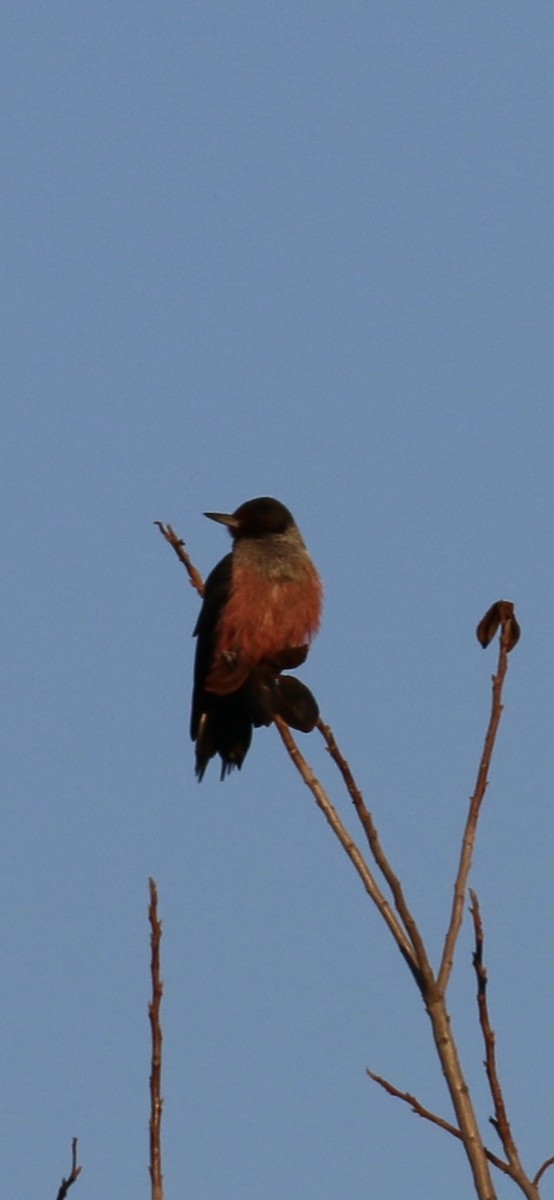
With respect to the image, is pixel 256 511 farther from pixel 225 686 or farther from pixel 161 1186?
pixel 161 1186

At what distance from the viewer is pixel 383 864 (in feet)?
11.3

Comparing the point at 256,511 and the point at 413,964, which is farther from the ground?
the point at 256,511

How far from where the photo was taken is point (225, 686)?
6.28m

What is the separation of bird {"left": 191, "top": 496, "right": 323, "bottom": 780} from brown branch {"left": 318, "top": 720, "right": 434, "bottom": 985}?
8.83ft

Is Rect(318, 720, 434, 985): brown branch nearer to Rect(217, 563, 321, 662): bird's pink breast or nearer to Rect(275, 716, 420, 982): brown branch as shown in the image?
Rect(275, 716, 420, 982): brown branch

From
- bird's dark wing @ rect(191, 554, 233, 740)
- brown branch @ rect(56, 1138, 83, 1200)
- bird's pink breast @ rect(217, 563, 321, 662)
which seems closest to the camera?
brown branch @ rect(56, 1138, 83, 1200)

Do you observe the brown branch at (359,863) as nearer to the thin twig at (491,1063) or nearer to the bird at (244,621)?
the thin twig at (491,1063)

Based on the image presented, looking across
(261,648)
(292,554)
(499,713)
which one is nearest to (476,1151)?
(499,713)

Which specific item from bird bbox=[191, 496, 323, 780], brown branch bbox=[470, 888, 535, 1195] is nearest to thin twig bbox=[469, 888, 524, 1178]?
brown branch bbox=[470, 888, 535, 1195]

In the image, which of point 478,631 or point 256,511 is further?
point 256,511

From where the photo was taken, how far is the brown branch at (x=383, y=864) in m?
3.32

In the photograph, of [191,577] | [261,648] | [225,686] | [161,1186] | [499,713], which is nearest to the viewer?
[161,1186]

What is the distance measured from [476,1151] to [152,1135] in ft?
1.84

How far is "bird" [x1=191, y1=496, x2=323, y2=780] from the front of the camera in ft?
22.5
